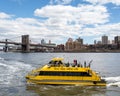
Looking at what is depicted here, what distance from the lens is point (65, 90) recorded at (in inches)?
1458

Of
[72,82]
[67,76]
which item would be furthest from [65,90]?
[67,76]

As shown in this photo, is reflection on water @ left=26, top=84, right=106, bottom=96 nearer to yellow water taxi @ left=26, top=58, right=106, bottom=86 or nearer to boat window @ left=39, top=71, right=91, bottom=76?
yellow water taxi @ left=26, top=58, right=106, bottom=86

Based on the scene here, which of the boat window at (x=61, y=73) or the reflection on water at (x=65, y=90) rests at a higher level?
the boat window at (x=61, y=73)

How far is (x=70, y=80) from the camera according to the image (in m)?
39.2

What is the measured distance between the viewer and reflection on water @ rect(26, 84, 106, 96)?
117 feet

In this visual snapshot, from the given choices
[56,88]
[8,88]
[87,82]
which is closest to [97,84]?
[87,82]

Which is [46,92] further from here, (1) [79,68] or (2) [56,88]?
(1) [79,68]

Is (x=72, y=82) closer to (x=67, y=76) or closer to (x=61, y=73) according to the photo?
(x=67, y=76)

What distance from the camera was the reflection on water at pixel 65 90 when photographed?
117 feet

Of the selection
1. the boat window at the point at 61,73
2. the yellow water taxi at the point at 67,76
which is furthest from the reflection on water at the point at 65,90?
the boat window at the point at 61,73

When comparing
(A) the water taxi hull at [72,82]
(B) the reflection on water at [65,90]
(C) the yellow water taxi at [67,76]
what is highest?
(C) the yellow water taxi at [67,76]

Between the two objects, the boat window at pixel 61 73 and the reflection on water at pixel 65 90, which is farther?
the boat window at pixel 61 73

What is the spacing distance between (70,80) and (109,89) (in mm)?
5125

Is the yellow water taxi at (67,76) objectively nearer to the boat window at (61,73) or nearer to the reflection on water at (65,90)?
the boat window at (61,73)
